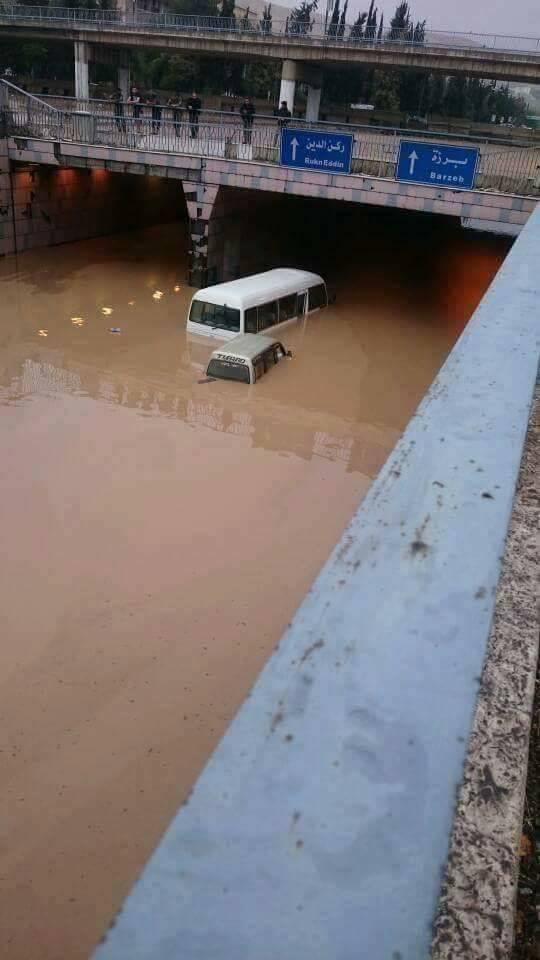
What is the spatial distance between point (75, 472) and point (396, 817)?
36.8 feet

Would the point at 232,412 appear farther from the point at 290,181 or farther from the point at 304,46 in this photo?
the point at 304,46

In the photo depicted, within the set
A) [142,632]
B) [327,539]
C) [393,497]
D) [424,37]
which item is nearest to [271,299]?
[327,539]

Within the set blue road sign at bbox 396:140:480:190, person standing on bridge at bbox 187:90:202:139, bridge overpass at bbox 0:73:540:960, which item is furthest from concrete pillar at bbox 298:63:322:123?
bridge overpass at bbox 0:73:540:960

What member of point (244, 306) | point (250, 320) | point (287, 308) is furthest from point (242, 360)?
point (287, 308)

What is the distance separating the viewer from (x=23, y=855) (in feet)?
18.6

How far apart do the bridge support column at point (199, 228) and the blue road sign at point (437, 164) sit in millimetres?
5973

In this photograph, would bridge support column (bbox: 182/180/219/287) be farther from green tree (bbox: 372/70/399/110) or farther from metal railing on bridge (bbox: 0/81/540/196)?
green tree (bbox: 372/70/399/110)

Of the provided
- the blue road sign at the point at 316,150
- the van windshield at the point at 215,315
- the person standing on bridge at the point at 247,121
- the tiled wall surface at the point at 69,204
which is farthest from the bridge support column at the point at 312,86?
the van windshield at the point at 215,315

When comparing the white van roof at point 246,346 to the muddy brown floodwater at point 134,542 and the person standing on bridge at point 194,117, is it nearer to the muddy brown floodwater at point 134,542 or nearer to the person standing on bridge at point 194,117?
the muddy brown floodwater at point 134,542

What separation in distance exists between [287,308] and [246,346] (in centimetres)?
354

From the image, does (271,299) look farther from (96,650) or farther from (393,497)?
(393,497)

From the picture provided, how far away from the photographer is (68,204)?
2595 cm

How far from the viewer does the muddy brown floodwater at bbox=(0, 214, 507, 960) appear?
6.00 meters

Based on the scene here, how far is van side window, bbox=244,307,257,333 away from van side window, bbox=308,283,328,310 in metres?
3.48
